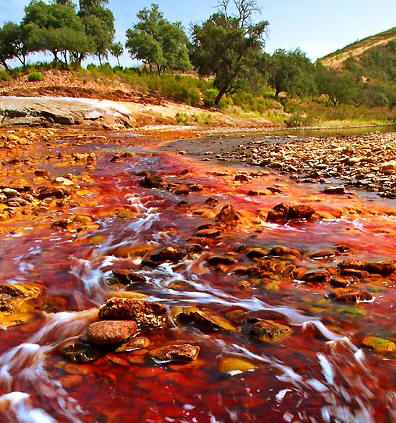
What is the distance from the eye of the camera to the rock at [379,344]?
2.28 m

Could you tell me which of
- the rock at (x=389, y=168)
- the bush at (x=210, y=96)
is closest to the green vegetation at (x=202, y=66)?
the bush at (x=210, y=96)

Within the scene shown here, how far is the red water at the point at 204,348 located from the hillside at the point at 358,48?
122 m

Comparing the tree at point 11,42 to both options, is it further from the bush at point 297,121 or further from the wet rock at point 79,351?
the wet rock at point 79,351

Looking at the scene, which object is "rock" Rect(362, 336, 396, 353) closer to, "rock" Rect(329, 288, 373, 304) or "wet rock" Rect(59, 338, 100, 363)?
"rock" Rect(329, 288, 373, 304)

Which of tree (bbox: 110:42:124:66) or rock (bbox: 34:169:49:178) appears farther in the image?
tree (bbox: 110:42:124:66)

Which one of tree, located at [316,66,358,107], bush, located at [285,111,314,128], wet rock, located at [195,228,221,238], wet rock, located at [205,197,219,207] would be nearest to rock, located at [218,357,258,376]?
wet rock, located at [195,228,221,238]

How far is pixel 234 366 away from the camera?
7.11 feet

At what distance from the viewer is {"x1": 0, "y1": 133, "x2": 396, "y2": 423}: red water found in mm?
1867

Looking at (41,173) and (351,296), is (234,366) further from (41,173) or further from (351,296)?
(41,173)

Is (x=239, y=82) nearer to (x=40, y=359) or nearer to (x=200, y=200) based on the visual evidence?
(x=200, y=200)

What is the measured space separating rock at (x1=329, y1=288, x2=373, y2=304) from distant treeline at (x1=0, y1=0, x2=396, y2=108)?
112 ft

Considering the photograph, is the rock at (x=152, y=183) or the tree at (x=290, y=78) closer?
the rock at (x=152, y=183)

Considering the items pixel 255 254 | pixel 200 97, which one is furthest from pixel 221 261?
pixel 200 97

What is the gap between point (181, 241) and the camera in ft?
13.9
